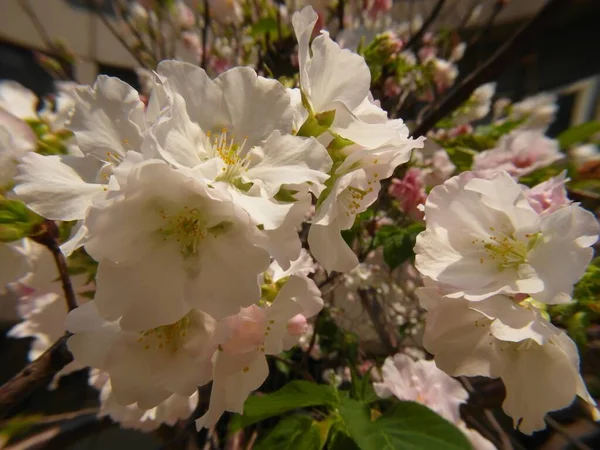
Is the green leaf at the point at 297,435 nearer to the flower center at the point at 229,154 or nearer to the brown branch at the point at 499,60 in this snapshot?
the flower center at the point at 229,154

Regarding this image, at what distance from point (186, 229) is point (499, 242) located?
0.94 feet

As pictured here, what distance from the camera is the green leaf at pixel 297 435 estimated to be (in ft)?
1.43

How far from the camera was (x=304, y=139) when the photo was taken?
28 centimetres

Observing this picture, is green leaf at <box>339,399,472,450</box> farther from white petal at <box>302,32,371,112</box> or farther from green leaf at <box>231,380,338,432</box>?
white petal at <box>302,32,371,112</box>

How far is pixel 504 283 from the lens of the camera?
329 millimetres

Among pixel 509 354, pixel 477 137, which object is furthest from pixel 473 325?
pixel 477 137

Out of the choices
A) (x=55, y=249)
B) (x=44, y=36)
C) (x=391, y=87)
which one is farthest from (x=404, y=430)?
(x=44, y=36)

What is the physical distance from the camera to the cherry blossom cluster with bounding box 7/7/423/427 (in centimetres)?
24

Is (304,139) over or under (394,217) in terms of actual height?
over

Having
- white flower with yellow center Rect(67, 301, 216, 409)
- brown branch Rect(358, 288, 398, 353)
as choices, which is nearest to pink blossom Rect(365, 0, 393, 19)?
brown branch Rect(358, 288, 398, 353)

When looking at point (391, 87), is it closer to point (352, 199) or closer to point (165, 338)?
point (352, 199)

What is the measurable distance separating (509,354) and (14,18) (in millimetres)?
2711

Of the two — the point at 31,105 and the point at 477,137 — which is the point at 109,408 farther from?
the point at 477,137

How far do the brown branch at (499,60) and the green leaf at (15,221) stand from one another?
0.56 metres
